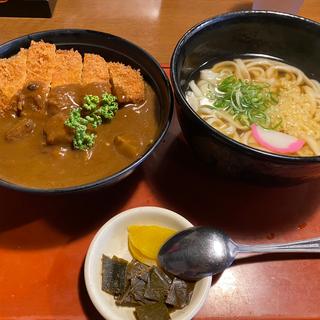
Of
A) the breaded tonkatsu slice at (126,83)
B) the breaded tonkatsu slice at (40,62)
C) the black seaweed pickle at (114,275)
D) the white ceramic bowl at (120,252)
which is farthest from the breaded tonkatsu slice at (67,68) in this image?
the black seaweed pickle at (114,275)

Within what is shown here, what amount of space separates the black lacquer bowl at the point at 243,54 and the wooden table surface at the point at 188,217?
16 centimetres

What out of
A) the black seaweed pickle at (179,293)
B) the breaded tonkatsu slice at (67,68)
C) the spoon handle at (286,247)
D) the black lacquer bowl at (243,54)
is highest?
the black lacquer bowl at (243,54)

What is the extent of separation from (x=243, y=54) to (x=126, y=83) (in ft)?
1.97

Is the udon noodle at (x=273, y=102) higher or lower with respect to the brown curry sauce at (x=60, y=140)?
higher

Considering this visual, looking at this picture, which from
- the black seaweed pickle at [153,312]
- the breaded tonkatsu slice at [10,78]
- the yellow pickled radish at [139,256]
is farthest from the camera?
the breaded tonkatsu slice at [10,78]

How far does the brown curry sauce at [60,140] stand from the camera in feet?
4.14

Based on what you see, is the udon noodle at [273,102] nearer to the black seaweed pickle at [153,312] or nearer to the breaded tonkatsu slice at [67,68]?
the breaded tonkatsu slice at [67,68]

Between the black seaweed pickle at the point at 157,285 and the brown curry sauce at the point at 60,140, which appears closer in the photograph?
the black seaweed pickle at the point at 157,285

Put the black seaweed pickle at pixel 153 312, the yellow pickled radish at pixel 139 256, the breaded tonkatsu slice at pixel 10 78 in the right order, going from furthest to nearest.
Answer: the breaded tonkatsu slice at pixel 10 78 < the yellow pickled radish at pixel 139 256 < the black seaweed pickle at pixel 153 312

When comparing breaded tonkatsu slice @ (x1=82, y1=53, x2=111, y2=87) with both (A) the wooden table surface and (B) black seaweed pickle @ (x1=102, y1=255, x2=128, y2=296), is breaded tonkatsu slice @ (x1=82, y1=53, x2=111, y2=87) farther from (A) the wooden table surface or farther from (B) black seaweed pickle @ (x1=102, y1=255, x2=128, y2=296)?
(B) black seaweed pickle @ (x1=102, y1=255, x2=128, y2=296)

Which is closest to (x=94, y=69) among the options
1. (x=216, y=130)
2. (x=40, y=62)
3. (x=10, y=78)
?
(x=40, y=62)

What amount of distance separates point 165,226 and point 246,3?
1922mm

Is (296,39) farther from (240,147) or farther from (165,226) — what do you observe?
(165,226)

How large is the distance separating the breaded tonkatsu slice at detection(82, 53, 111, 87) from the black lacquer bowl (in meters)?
0.31
